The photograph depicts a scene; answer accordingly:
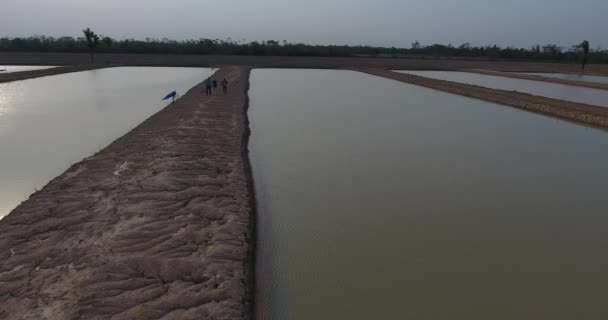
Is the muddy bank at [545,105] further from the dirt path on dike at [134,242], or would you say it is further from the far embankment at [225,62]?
the far embankment at [225,62]

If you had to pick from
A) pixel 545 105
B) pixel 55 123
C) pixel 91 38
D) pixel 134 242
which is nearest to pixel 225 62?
pixel 91 38

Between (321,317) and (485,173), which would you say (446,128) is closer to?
(485,173)

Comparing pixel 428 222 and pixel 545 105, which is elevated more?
pixel 545 105

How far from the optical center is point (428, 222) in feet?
19.5

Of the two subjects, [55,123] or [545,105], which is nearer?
[55,123]

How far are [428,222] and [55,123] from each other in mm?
10564

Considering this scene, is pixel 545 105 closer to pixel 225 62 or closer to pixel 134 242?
pixel 134 242

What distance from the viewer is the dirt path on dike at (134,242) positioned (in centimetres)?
374

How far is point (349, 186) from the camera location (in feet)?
24.0

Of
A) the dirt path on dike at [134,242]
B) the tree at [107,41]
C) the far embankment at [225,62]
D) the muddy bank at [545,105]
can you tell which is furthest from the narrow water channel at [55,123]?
the tree at [107,41]

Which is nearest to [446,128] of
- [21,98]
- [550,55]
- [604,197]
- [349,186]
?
[604,197]

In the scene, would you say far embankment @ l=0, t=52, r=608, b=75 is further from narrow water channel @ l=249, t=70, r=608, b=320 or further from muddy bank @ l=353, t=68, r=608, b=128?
narrow water channel @ l=249, t=70, r=608, b=320

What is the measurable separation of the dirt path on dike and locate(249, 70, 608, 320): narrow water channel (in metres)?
0.42

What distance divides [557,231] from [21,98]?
58.8ft
